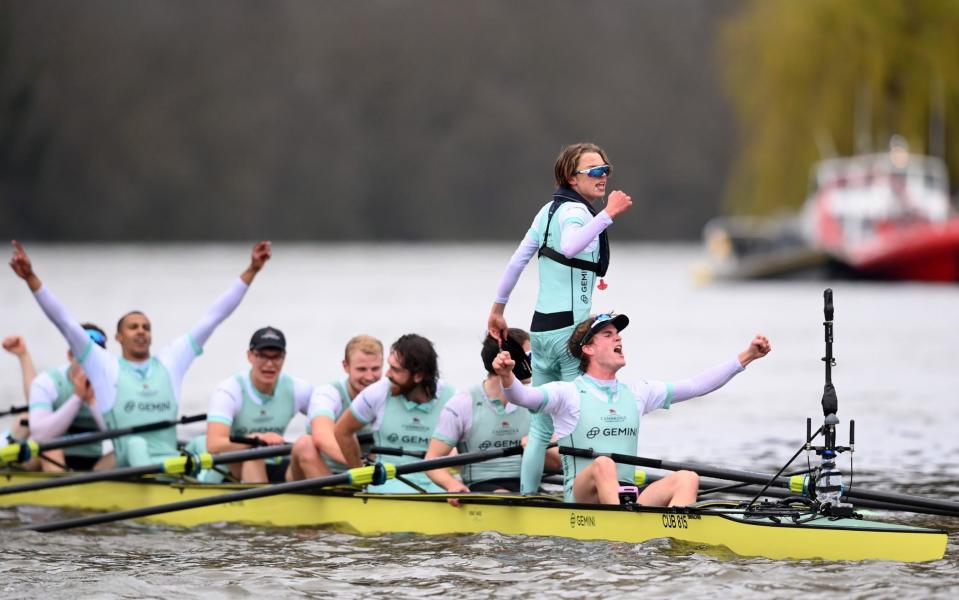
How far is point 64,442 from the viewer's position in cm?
1260

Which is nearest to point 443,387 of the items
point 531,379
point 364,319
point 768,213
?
point 531,379

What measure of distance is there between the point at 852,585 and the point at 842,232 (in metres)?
38.9

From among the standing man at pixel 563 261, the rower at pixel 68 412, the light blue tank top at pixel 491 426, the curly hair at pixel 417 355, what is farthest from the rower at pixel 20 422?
the standing man at pixel 563 261

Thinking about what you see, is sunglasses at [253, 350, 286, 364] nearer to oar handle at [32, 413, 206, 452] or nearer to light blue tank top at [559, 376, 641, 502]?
oar handle at [32, 413, 206, 452]

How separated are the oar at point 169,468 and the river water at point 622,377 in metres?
0.43

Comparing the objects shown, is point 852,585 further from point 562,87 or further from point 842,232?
point 562,87

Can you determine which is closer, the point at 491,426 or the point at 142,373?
the point at 491,426

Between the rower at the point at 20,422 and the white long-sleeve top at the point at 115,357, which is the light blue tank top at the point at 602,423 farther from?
the rower at the point at 20,422

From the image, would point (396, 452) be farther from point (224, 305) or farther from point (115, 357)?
point (115, 357)

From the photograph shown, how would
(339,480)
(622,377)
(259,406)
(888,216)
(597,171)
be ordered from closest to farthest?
(597,171)
(339,480)
(259,406)
(622,377)
(888,216)

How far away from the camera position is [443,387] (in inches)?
454

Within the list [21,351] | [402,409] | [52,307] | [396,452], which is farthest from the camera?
[21,351]

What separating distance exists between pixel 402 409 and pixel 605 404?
2.04 meters

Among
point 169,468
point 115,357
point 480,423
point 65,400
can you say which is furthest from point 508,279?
point 65,400
